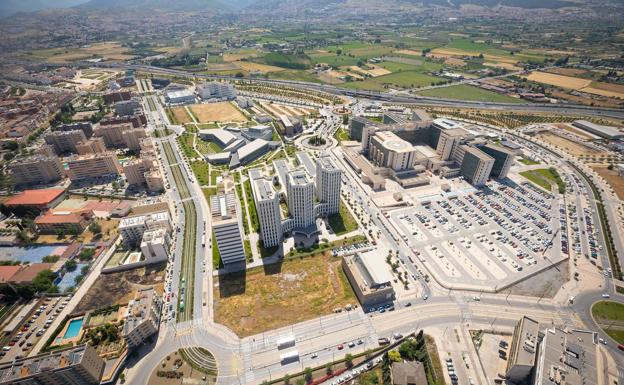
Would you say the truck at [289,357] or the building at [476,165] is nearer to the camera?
the truck at [289,357]

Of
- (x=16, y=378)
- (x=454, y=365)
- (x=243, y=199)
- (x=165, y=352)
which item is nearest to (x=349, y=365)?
(x=454, y=365)

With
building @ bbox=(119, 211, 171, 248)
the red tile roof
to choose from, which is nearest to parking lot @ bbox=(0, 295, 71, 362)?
building @ bbox=(119, 211, 171, 248)

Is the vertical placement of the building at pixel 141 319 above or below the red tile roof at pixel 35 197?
below

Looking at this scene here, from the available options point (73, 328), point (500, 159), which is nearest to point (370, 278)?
point (73, 328)

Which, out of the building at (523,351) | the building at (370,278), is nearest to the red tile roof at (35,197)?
the building at (370,278)

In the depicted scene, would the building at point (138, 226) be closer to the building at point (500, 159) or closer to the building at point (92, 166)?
the building at point (92, 166)

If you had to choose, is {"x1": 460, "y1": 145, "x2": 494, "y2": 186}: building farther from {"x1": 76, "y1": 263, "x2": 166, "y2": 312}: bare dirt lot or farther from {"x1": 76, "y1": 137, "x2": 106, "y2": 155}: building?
{"x1": 76, "y1": 137, "x2": 106, "y2": 155}: building

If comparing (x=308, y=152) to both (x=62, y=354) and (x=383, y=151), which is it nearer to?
(x=383, y=151)
